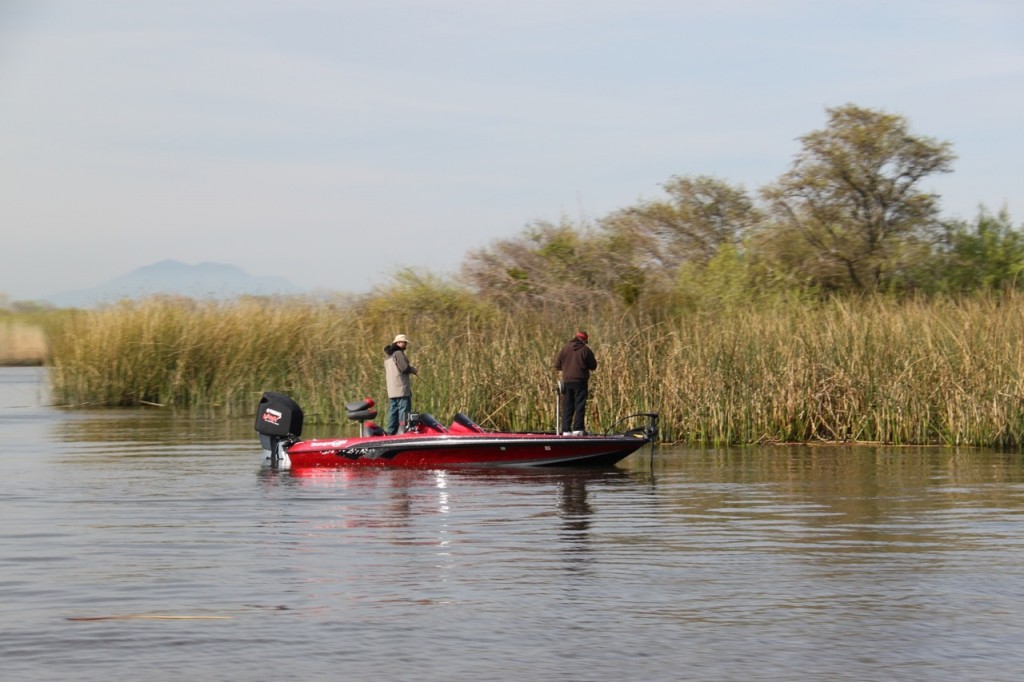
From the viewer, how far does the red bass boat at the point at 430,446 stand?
19.5 meters

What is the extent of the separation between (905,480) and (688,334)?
24.9 feet

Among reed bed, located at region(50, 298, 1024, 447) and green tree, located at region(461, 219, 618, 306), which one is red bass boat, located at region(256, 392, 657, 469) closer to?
reed bed, located at region(50, 298, 1024, 447)

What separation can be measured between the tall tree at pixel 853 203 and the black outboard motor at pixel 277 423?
21649mm

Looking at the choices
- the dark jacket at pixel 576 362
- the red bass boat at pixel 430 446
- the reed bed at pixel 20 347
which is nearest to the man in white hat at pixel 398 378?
the red bass boat at pixel 430 446

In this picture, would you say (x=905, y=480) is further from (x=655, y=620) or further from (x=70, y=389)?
(x=70, y=389)

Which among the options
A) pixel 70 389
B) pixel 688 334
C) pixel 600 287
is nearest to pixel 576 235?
pixel 600 287

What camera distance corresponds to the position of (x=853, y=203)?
40281 mm

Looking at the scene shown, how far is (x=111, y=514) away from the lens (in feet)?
49.5

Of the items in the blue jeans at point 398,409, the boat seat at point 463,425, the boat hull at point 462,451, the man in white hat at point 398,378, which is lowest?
the boat hull at point 462,451

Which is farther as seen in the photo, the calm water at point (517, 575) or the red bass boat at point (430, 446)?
the red bass boat at point (430, 446)

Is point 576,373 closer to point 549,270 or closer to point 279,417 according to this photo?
point 279,417

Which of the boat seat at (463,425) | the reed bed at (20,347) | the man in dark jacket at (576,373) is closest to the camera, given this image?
the boat seat at (463,425)

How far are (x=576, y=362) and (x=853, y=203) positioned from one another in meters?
21.2

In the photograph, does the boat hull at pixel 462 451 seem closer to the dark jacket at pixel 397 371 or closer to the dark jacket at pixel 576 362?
the dark jacket at pixel 576 362
